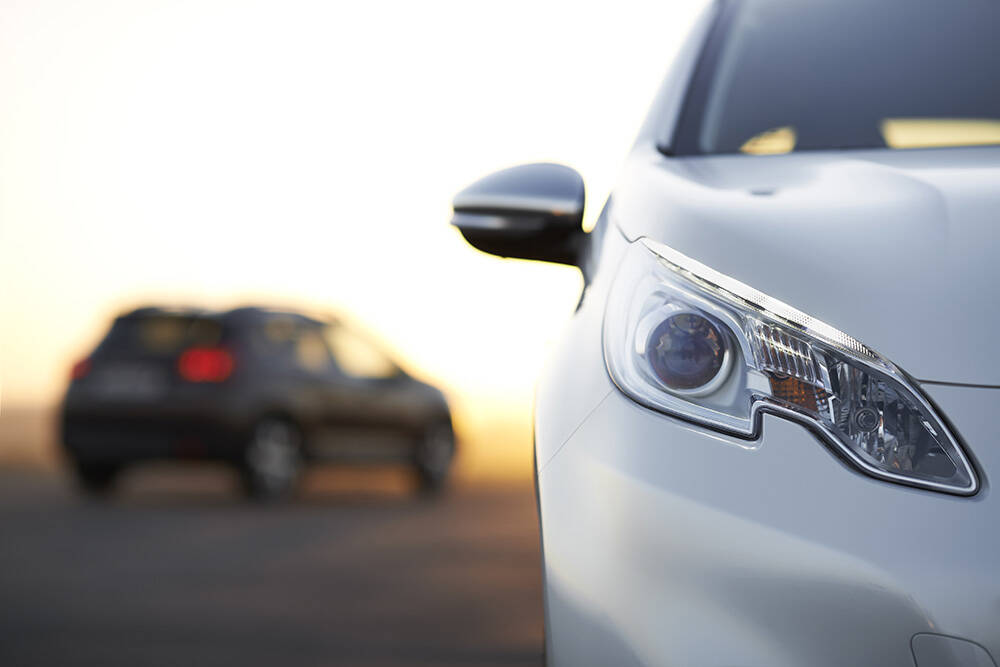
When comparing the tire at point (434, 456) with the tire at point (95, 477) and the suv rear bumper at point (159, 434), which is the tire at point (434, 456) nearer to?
the suv rear bumper at point (159, 434)

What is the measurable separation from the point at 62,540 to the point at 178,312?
10.5ft

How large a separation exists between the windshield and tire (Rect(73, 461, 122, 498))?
31.2 feet

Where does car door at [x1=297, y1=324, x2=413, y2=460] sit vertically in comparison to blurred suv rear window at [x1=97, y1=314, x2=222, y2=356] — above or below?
below

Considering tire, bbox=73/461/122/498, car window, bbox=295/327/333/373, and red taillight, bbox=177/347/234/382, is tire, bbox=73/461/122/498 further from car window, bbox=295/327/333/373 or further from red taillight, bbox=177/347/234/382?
car window, bbox=295/327/333/373

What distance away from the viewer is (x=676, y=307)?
1750 mm

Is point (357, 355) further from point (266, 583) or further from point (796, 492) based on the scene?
point (796, 492)

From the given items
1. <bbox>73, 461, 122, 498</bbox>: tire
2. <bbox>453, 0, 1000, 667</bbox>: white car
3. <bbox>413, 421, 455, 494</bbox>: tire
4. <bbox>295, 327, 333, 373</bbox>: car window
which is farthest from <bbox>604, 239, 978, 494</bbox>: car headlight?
<bbox>413, 421, 455, 494</bbox>: tire

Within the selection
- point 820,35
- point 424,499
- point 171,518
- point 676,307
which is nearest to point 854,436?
point 676,307

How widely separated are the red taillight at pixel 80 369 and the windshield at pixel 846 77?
8825 mm

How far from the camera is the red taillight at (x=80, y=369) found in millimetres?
10695

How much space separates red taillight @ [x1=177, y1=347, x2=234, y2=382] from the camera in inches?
416

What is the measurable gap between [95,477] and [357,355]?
2.59 metres

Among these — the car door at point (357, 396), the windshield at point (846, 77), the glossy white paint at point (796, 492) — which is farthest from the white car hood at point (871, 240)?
the car door at point (357, 396)

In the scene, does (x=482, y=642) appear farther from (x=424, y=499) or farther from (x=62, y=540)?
(x=424, y=499)
